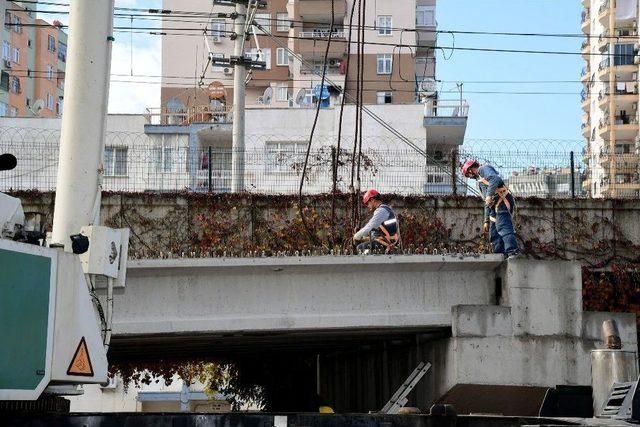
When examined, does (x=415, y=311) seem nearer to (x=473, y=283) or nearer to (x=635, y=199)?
(x=473, y=283)

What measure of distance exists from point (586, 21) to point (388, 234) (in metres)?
97.3

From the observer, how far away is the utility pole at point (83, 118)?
1328cm

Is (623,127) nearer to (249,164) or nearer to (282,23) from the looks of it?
(282,23)

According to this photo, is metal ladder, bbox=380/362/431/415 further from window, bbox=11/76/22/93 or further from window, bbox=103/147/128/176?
window, bbox=11/76/22/93

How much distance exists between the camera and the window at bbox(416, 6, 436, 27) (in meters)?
92.1

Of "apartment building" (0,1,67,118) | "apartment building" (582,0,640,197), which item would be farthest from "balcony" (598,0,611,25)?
"apartment building" (0,1,67,118)

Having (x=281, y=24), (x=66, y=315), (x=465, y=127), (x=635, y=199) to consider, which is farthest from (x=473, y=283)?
(x=281, y=24)

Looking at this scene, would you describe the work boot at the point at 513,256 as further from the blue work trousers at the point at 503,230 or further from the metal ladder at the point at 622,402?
the metal ladder at the point at 622,402

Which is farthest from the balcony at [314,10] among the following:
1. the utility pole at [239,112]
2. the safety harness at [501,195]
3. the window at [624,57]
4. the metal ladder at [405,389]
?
the safety harness at [501,195]

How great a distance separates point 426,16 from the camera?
92.6 m

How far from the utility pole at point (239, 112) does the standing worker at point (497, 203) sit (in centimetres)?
1046

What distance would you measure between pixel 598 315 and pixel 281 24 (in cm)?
7588

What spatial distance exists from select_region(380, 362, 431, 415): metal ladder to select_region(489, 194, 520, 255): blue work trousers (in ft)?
8.28

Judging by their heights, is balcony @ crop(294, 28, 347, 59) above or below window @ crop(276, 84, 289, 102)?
above
